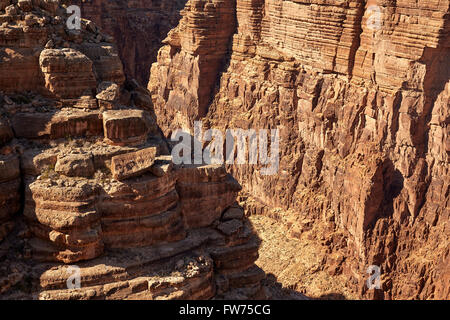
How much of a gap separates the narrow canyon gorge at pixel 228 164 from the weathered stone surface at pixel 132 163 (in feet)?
0.22

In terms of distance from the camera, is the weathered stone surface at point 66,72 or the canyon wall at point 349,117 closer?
the weathered stone surface at point 66,72

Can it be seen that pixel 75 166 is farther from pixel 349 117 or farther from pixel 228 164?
pixel 228 164

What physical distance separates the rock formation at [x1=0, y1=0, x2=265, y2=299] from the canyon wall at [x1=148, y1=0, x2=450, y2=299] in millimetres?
16851

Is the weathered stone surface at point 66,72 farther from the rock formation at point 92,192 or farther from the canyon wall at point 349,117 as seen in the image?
the canyon wall at point 349,117

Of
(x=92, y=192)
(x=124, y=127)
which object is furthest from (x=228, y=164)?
(x=92, y=192)

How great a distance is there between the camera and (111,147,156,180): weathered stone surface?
19.8 metres

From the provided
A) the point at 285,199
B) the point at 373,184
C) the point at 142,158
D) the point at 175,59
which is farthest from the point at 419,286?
the point at 175,59

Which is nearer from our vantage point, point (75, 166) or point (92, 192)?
point (92, 192)

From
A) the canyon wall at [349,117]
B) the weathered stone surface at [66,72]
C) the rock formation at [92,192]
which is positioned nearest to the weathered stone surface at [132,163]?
the rock formation at [92,192]

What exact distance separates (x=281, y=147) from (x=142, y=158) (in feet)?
87.7

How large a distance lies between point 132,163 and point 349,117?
75.4 ft

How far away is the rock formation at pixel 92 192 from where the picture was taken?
62.0 feet

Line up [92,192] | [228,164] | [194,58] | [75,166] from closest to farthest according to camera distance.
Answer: [92,192], [75,166], [228,164], [194,58]

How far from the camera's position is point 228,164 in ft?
167
